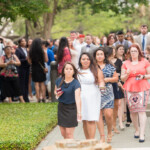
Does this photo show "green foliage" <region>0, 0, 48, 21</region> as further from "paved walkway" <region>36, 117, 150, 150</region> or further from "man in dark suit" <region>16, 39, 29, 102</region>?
"paved walkway" <region>36, 117, 150, 150</region>

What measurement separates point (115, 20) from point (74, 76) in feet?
124

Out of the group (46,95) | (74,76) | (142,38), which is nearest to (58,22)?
(46,95)

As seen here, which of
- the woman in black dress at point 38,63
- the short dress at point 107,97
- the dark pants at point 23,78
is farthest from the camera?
the dark pants at point 23,78

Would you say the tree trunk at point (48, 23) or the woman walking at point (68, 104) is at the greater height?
the tree trunk at point (48, 23)

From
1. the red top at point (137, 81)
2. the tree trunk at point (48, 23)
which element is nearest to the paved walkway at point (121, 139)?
the red top at point (137, 81)

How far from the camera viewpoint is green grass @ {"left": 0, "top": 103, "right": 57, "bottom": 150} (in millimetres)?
8359

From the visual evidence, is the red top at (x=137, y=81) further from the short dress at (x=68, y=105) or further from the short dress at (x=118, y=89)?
the short dress at (x=68, y=105)

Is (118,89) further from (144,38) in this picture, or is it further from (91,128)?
(144,38)

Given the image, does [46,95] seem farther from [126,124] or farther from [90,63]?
[90,63]

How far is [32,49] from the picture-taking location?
1492cm

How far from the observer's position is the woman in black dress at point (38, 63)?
14.9 metres

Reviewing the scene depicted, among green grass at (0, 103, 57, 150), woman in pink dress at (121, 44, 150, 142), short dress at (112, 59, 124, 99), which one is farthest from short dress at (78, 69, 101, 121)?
short dress at (112, 59, 124, 99)

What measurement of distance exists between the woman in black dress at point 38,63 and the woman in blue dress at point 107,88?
217 inches

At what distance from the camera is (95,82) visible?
867cm
